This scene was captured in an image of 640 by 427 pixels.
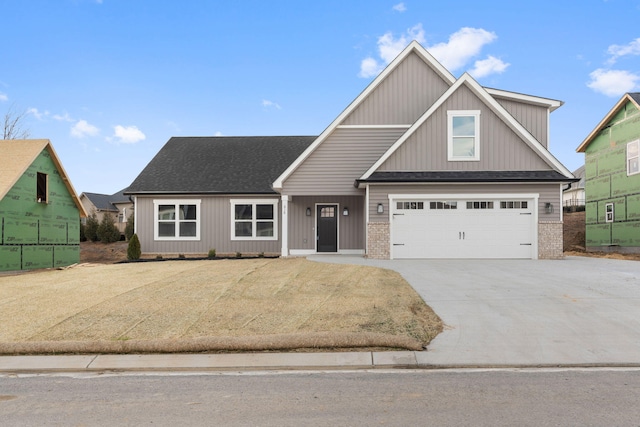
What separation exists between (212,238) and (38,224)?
6953 mm

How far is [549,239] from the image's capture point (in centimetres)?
1633

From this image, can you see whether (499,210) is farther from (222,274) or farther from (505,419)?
(505,419)

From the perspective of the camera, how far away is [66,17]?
20688mm

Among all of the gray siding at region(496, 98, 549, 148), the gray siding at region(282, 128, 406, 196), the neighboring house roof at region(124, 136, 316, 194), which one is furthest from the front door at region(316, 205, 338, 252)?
the gray siding at region(496, 98, 549, 148)

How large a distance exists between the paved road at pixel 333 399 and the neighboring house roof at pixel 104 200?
4677cm

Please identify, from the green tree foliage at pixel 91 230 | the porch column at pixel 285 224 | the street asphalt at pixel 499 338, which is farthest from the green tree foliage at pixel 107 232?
the street asphalt at pixel 499 338

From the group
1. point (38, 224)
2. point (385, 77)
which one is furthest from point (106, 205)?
point (385, 77)

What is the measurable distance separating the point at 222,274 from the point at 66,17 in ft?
54.1

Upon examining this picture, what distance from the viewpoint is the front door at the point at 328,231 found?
2005cm

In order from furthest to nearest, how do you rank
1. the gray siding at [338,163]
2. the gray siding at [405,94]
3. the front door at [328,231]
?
the front door at [328,231] → the gray siding at [405,94] → the gray siding at [338,163]

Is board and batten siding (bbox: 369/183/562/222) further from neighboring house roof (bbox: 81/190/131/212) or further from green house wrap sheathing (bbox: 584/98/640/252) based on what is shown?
neighboring house roof (bbox: 81/190/131/212)

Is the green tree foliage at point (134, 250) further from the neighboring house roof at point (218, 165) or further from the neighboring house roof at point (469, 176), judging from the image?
the neighboring house roof at point (469, 176)

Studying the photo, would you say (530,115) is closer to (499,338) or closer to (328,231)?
(328,231)

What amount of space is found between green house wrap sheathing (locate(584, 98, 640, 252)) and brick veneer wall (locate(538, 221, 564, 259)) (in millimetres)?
10028
